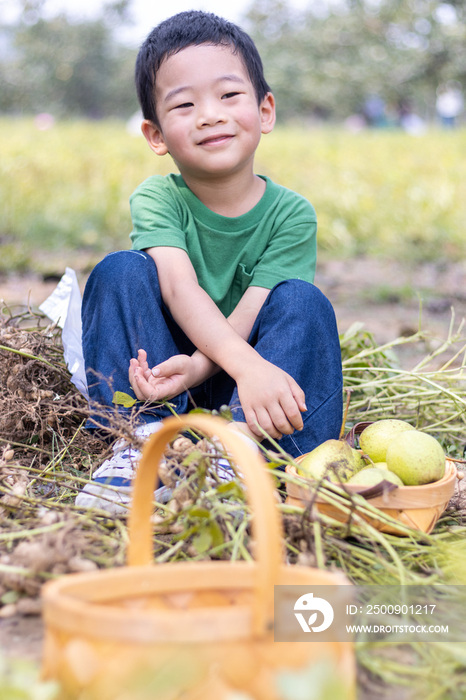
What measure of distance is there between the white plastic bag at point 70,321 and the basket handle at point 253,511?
0.76 m

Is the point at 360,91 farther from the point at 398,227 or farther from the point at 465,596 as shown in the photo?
the point at 465,596

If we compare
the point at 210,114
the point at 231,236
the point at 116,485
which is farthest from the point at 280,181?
the point at 116,485

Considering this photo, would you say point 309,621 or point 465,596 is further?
point 465,596

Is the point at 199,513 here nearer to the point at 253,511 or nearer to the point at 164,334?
the point at 253,511

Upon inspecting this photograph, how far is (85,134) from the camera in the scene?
34.9 feet

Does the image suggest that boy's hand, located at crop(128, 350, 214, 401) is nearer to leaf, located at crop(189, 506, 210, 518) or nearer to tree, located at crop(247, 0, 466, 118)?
leaf, located at crop(189, 506, 210, 518)

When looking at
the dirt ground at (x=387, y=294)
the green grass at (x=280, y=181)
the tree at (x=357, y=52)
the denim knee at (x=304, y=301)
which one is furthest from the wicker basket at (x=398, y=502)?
the tree at (x=357, y=52)

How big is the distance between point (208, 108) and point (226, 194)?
269 mm

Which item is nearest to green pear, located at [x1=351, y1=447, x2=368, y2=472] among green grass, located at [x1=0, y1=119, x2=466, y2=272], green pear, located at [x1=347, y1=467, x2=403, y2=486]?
green pear, located at [x1=347, y1=467, x2=403, y2=486]

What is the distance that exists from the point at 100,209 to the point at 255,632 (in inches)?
229

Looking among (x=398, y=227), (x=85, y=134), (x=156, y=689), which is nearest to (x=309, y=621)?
(x=156, y=689)

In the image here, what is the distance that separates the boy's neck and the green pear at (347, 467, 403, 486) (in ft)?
3.07

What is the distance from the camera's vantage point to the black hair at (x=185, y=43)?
1886mm

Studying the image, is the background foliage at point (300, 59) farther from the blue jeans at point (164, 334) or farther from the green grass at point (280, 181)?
the blue jeans at point (164, 334)
